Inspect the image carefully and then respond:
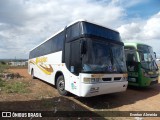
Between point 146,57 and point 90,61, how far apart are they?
5.49 metres

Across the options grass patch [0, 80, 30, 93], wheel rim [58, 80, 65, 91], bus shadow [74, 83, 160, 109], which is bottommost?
bus shadow [74, 83, 160, 109]

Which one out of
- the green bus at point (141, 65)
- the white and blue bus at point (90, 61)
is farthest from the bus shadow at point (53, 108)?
the green bus at point (141, 65)

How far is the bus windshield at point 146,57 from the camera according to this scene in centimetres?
1114

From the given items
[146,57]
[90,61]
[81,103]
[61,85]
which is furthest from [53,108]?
[146,57]

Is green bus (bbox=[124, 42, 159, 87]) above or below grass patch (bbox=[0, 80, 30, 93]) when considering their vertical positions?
above

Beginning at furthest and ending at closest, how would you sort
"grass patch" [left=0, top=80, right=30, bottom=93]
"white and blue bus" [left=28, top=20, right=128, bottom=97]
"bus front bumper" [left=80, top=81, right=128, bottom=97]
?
"grass patch" [left=0, top=80, right=30, bottom=93] < "white and blue bus" [left=28, top=20, right=128, bottom=97] < "bus front bumper" [left=80, top=81, right=128, bottom=97]

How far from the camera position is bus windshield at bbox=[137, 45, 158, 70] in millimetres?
11137

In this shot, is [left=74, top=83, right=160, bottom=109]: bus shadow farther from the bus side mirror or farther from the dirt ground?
the bus side mirror

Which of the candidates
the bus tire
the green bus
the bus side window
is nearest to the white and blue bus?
the bus tire

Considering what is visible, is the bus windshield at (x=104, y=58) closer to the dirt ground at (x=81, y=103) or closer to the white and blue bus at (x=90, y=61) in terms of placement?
the white and blue bus at (x=90, y=61)

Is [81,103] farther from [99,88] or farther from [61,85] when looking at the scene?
[61,85]

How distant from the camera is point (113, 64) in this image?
8.03 metres

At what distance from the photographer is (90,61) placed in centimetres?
723

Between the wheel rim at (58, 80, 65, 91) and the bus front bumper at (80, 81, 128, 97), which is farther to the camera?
the wheel rim at (58, 80, 65, 91)
